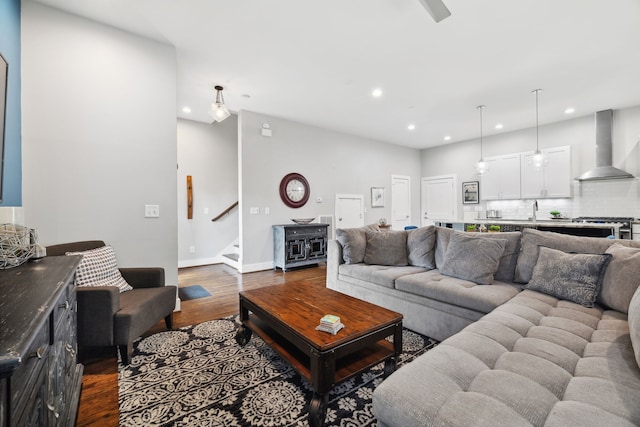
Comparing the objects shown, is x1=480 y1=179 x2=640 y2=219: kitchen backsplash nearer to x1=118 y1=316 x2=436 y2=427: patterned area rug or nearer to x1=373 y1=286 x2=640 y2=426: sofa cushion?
x1=373 y1=286 x2=640 y2=426: sofa cushion

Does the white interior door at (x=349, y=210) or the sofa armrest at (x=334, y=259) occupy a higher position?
the white interior door at (x=349, y=210)

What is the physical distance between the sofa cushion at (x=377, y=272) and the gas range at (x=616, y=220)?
422cm

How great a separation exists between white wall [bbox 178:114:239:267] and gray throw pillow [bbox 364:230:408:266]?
3.76 metres

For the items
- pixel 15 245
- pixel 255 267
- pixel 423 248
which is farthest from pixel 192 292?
pixel 423 248

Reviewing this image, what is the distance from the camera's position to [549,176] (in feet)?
18.5

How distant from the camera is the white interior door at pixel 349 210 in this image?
249 inches

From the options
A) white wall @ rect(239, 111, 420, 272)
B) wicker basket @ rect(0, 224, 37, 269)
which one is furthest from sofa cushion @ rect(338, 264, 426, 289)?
wicker basket @ rect(0, 224, 37, 269)

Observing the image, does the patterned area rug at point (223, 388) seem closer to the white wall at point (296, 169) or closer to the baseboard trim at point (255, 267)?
the baseboard trim at point (255, 267)

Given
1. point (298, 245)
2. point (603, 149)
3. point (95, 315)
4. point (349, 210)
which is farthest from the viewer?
point (349, 210)

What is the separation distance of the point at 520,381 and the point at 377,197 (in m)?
6.14

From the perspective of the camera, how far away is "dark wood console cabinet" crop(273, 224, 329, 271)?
5008mm

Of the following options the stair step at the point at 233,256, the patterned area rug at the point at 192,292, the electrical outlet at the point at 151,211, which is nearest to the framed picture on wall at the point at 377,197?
the stair step at the point at 233,256

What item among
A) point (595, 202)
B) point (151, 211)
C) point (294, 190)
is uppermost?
point (294, 190)

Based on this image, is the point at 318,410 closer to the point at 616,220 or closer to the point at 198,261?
the point at 198,261
